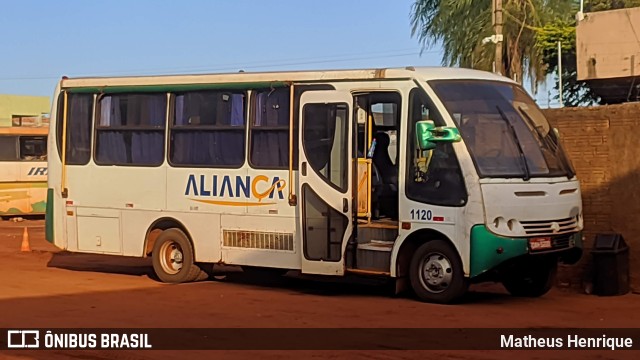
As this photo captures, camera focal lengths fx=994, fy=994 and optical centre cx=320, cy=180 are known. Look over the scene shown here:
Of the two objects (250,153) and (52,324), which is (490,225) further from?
(52,324)

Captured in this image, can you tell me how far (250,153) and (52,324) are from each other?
4470mm

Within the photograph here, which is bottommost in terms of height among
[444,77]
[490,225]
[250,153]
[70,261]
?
[70,261]

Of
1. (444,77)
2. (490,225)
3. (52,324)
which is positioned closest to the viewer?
(52,324)

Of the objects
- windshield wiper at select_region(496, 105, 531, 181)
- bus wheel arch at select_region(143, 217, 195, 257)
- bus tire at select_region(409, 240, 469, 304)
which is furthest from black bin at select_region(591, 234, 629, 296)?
bus wheel arch at select_region(143, 217, 195, 257)

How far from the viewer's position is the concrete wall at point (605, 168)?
46.1ft

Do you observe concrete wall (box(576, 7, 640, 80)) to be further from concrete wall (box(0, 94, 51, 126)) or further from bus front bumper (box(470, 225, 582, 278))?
concrete wall (box(0, 94, 51, 126))

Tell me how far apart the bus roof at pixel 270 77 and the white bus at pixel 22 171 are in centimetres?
1906

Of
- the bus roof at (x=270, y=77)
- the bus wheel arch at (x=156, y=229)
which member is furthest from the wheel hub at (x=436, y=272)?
the bus wheel arch at (x=156, y=229)

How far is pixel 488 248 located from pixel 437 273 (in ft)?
2.85

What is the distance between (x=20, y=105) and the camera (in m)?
59.6

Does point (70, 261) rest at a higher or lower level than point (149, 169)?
lower

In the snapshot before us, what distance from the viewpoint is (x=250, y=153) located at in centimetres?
1450

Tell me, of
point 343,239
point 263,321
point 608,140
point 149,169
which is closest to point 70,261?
point 149,169

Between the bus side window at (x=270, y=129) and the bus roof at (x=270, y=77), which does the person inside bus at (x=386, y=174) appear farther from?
the bus side window at (x=270, y=129)
